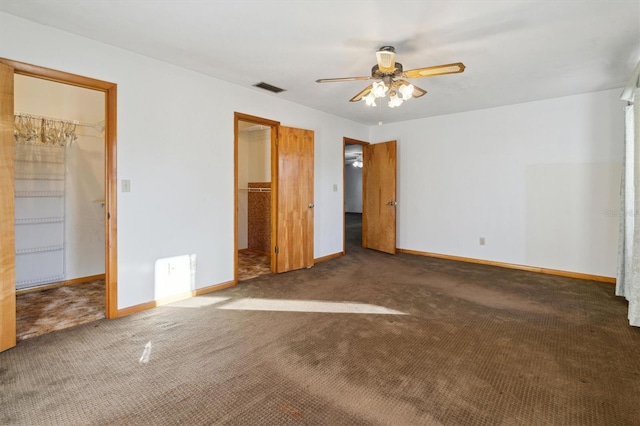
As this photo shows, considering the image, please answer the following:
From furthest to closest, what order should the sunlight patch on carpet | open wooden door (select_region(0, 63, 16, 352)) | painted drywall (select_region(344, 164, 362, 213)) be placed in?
painted drywall (select_region(344, 164, 362, 213))
the sunlight patch on carpet
open wooden door (select_region(0, 63, 16, 352))

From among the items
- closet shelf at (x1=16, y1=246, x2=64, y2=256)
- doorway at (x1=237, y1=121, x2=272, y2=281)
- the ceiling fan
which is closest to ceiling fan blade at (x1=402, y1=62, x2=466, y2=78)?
the ceiling fan

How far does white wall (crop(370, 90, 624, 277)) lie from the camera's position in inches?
163

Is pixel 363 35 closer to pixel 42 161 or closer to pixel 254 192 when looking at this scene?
pixel 254 192

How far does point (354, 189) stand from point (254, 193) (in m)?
9.96

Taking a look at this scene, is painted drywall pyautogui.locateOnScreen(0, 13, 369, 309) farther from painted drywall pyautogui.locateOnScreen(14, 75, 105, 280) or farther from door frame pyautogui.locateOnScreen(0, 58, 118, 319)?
painted drywall pyautogui.locateOnScreen(14, 75, 105, 280)

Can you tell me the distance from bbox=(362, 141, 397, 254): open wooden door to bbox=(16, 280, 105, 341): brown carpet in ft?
15.1

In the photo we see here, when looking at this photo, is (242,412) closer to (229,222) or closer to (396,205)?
(229,222)

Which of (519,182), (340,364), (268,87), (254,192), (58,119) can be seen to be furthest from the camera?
(254,192)

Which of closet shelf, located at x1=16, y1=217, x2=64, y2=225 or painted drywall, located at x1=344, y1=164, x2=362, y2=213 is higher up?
painted drywall, located at x1=344, y1=164, x2=362, y2=213

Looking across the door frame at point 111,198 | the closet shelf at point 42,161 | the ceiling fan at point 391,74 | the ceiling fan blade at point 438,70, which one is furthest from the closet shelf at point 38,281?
the ceiling fan blade at point 438,70

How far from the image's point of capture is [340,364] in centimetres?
213

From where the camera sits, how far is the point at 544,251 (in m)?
4.59

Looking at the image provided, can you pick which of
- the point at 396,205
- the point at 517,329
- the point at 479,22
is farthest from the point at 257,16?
the point at 396,205

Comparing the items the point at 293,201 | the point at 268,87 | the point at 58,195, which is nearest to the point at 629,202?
the point at 293,201
